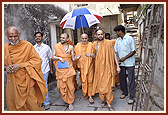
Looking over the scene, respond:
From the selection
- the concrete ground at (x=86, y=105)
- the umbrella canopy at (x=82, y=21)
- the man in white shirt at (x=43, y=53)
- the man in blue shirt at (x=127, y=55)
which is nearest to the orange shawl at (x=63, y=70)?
the man in white shirt at (x=43, y=53)

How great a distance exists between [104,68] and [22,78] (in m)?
1.97

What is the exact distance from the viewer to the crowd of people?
2.70m

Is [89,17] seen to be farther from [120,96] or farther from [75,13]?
[120,96]

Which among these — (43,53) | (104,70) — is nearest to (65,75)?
(43,53)

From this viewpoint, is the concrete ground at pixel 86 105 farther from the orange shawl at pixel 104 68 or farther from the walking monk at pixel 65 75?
the orange shawl at pixel 104 68

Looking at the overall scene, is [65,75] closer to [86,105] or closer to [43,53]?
[43,53]

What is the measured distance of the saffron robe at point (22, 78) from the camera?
8.76ft

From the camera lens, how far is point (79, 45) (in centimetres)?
Answer: 461

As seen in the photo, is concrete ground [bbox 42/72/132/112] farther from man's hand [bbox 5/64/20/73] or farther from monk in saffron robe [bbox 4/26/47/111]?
man's hand [bbox 5/64/20/73]

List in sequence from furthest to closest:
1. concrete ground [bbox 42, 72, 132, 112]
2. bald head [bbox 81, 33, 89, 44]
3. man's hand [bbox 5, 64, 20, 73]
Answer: bald head [bbox 81, 33, 89, 44], concrete ground [bbox 42, 72, 132, 112], man's hand [bbox 5, 64, 20, 73]

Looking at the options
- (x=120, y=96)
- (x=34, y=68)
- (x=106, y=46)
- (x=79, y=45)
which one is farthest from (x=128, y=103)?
(x=34, y=68)

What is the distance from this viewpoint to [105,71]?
11.9 ft

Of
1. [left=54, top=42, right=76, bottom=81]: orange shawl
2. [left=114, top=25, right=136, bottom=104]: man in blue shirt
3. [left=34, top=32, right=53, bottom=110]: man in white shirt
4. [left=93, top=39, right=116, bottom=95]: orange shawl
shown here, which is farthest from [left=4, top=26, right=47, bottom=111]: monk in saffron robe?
[left=114, top=25, right=136, bottom=104]: man in blue shirt

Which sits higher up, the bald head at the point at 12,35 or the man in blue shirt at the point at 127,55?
the bald head at the point at 12,35
